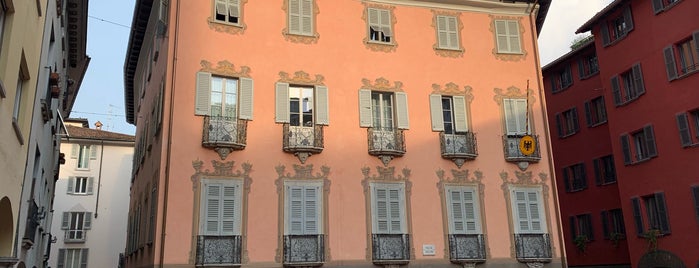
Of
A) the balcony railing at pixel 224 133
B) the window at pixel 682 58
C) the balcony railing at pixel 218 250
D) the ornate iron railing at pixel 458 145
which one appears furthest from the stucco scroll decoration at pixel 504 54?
the balcony railing at pixel 218 250

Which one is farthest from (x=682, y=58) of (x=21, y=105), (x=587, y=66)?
(x=21, y=105)

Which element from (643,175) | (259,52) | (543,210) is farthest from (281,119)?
(643,175)

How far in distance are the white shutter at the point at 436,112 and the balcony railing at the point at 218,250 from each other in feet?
26.1

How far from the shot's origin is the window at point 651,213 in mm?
24500

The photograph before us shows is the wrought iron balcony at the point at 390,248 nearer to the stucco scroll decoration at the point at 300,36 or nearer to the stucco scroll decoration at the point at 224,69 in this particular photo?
the stucco scroll decoration at the point at 224,69

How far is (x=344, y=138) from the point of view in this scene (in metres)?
19.8

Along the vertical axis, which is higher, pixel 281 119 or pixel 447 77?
pixel 447 77

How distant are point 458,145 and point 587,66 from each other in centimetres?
1544

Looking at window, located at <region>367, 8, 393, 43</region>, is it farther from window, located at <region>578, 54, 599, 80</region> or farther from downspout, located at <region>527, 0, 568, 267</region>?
→ window, located at <region>578, 54, 599, 80</region>

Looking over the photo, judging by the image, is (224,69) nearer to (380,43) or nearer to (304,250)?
(380,43)

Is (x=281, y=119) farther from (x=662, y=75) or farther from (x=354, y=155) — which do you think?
(x=662, y=75)

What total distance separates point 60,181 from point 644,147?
38521mm

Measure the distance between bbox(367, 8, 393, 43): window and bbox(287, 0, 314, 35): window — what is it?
2.28 meters

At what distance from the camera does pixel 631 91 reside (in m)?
27.2
